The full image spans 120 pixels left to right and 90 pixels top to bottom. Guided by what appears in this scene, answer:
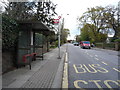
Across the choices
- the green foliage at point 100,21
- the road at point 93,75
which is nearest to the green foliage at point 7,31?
the road at point 93,75

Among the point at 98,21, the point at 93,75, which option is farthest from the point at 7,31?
the point at 98,21

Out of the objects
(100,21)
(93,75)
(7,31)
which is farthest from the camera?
(100,21)

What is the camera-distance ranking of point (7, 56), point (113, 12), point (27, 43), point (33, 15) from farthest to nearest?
point (113, 12) → point (33, 15) → point (27, 43) → point (7, 56)

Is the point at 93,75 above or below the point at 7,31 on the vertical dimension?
below

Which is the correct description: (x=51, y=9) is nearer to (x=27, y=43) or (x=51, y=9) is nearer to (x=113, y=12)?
(x=27, y=43)

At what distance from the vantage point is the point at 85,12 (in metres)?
43.2

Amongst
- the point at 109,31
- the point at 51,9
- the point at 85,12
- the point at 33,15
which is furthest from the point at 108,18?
the point at 33,15

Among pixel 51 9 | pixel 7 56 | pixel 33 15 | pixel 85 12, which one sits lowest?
pixel 7 56

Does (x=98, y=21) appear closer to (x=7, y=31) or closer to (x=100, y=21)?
(x=100, y=21)

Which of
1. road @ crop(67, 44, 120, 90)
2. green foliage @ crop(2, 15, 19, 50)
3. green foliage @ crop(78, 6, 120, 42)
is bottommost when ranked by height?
road @ crop(67, 44, 120, 90)

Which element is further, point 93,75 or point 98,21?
point 98,21

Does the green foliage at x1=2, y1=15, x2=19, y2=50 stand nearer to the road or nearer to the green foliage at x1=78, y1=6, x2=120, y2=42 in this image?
the road

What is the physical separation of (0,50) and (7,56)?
2.52 ft

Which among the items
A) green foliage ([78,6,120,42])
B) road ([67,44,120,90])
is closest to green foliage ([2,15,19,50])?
road ([67,44,120,90])
